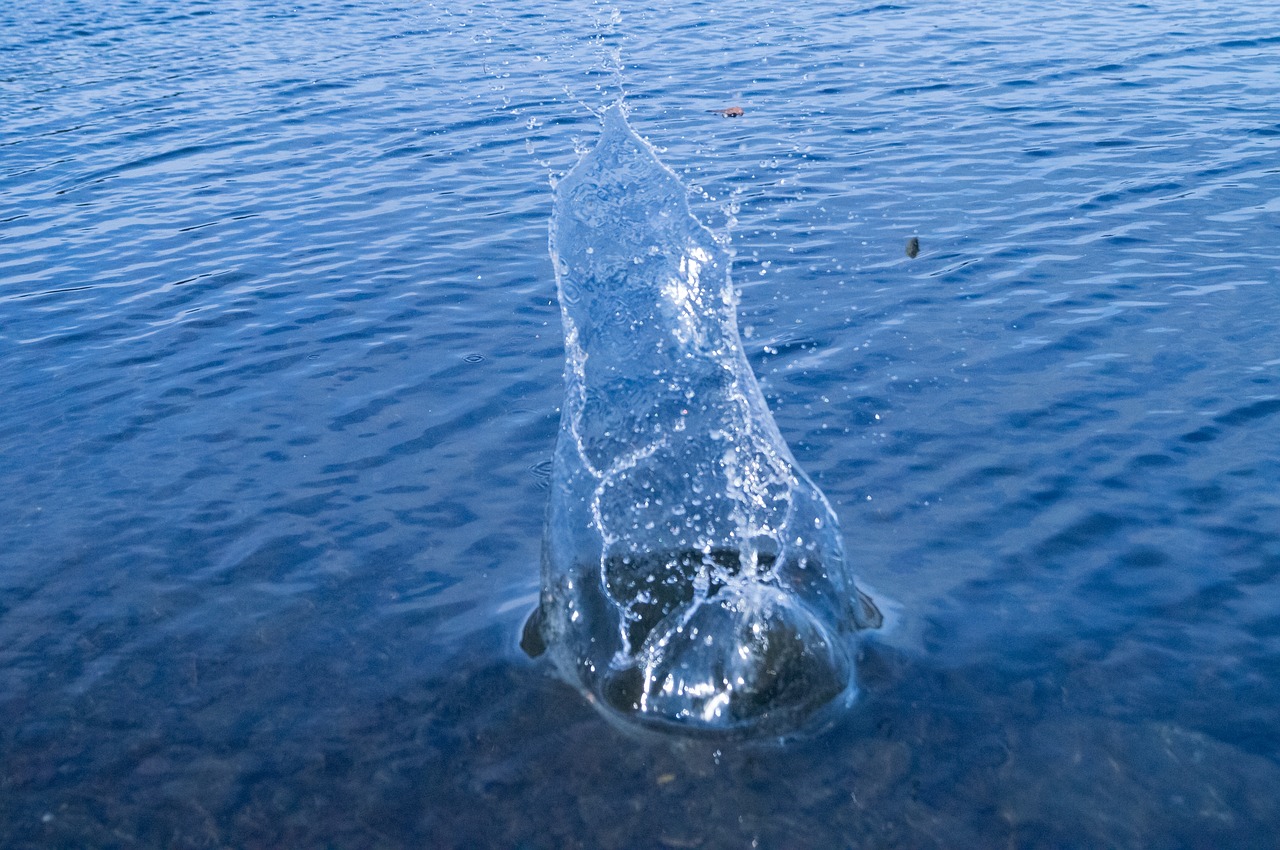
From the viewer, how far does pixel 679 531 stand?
6.47m

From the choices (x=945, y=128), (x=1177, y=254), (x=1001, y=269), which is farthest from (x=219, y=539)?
(x=945, y=128)

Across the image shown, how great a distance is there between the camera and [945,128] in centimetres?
1475

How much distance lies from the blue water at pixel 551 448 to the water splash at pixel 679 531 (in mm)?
261

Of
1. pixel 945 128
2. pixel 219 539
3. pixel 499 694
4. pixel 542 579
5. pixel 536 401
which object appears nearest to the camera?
pixel 499 694

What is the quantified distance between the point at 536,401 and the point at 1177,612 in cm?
455

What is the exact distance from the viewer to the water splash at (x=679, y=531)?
18.5 feet

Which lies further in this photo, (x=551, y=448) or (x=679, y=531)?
(x=551, y=448)

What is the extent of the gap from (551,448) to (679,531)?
1804 mm

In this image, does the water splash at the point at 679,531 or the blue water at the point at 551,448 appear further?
the water splash at the point at 679,531

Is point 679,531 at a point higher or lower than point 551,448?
higher

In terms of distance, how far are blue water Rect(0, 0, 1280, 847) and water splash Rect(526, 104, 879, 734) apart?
0.86 feet

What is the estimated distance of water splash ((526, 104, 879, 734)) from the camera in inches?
221

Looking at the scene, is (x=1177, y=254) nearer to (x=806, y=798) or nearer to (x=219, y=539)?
(x=806, y=798)

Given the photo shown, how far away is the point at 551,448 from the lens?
26.3 feet
